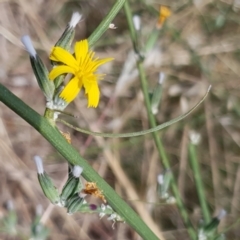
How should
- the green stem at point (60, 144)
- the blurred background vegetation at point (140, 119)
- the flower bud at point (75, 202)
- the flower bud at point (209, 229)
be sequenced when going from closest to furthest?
the green stem at point (60, 144), the flower bud at point (75, 202), the flower bud at point (209, 229), the blurred background vegetation at point (140, 119)

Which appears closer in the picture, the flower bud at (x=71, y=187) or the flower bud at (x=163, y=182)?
the flower bud at (x=71, y=187)

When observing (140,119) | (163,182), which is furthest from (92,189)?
(140,119)

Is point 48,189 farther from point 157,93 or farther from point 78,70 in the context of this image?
point 157,93

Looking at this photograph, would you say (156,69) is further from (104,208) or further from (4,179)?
(104,208)

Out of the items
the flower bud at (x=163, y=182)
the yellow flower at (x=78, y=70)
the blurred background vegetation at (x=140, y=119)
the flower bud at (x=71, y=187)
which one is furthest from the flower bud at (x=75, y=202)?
the blurred background vegetation at (x=140, y=119)

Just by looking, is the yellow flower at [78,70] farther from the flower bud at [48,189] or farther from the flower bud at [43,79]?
the flower bud at [48,189]

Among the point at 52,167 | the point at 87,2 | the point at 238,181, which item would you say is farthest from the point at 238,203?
the point at 87,2
